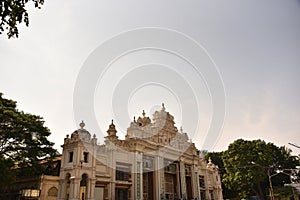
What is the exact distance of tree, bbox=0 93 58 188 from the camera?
19984 millimetres

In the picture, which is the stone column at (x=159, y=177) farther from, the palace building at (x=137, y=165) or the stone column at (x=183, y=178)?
the stone column at (x=183, y=178)

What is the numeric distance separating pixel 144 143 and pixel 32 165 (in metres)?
11.5

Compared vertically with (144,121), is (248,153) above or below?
below

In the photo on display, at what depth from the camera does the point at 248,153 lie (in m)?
41.4

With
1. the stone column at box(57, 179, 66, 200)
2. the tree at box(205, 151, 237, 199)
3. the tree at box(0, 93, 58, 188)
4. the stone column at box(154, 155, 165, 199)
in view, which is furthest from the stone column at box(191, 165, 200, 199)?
the tree at box(0, 93, 58, 188)

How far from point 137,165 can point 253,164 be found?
23510 millimetres

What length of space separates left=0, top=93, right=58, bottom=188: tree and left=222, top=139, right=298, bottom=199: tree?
30.3 metres

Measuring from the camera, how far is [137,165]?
2602 cm

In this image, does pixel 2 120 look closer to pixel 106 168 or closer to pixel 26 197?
pixel 26 197

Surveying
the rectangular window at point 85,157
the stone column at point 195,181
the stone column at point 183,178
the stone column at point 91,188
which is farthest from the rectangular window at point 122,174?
the stone column at point 195,181

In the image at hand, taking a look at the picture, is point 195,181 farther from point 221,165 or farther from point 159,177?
point 221,165

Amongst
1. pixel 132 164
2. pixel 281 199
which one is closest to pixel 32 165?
pixel 132 164

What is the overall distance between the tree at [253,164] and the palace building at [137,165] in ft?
17.6

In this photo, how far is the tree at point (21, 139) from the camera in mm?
19984
